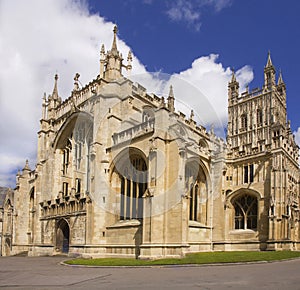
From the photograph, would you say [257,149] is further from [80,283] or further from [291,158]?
[80,283]

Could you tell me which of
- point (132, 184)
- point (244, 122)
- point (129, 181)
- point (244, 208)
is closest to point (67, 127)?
point (129, 181)

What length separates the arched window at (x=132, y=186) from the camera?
1064 inches

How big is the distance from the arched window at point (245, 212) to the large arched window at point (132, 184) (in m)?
9.08

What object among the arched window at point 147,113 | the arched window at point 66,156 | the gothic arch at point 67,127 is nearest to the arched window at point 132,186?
the gothic arch at point 67,127

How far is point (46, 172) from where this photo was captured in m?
37.2

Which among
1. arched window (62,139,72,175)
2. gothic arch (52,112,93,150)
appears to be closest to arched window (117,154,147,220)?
gothic arch (52,112,93,150)

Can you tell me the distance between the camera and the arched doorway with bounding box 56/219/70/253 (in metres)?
33.0

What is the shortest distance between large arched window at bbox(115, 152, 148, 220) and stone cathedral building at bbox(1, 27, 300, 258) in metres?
0.08

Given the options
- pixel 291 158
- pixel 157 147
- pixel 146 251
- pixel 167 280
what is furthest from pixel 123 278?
pixel 291 158

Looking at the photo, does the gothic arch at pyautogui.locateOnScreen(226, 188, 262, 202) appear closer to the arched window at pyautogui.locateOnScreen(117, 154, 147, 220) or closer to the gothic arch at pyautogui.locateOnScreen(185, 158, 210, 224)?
the gothic arch at pyautogui.locateOnScreen(185, 158, 210, 224)

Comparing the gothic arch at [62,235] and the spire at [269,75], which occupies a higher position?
the spire at [269,75]

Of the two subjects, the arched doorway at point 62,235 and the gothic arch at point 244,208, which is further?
the arched doorway at point 62,235

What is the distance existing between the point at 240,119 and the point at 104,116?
4727 cm

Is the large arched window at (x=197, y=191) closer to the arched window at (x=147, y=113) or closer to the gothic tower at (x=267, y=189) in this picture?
the gothic tower at (x=267, y=189)
